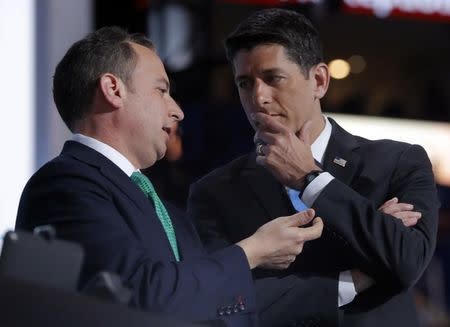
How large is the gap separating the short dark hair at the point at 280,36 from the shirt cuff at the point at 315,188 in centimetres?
31

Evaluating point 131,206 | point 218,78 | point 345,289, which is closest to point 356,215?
point 345,289

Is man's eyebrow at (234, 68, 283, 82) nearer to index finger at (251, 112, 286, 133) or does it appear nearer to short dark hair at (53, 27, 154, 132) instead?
index finger at (251, 112, 286, 133)

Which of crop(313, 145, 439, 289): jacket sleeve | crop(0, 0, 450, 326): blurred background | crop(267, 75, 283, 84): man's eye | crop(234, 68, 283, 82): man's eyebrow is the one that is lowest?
crop(0, 0, 450, 326): blurred background

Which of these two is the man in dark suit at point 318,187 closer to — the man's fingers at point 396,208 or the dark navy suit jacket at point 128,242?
the man's fingers at point 396,208

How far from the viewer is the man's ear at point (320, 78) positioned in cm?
273

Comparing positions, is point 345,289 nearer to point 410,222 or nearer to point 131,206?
point 410,222

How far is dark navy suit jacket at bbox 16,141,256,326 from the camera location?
6.75ft

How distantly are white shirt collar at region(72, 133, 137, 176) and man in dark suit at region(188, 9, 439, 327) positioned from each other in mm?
372

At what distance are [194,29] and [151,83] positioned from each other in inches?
154

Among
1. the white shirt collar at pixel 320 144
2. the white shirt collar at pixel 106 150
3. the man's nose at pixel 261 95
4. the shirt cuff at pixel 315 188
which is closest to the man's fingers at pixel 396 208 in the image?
the shirt cuff at pixel 315 188

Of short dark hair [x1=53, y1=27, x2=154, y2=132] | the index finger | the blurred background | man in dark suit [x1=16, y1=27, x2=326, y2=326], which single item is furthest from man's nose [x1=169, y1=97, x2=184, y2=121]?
the blurred background

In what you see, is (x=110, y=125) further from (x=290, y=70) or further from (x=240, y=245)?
(x=290, y=70)

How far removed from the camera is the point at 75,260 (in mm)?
1686

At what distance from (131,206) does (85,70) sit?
309 mm
